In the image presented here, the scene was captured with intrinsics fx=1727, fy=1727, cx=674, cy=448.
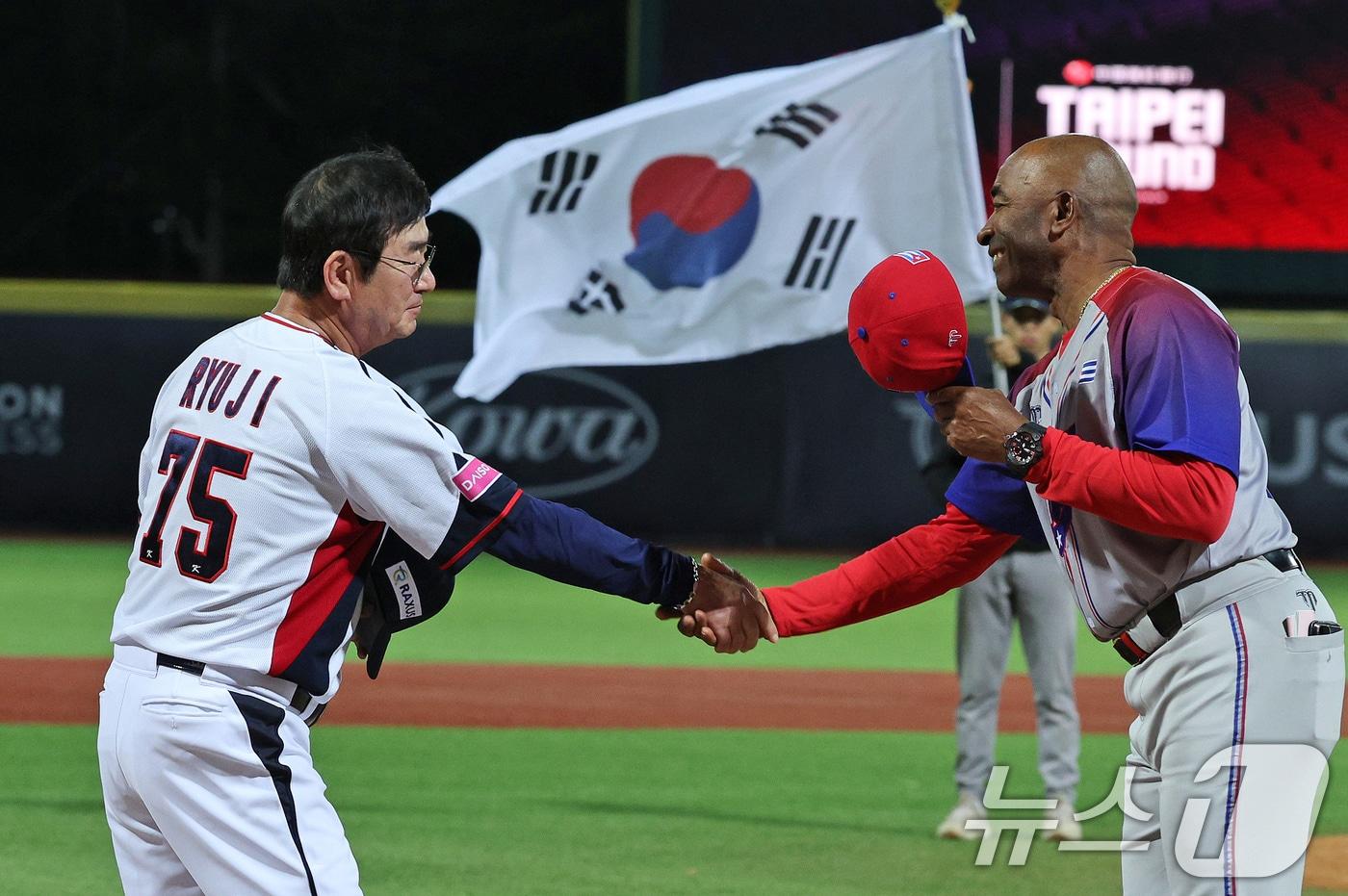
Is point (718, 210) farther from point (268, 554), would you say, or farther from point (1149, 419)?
point (268, 554)

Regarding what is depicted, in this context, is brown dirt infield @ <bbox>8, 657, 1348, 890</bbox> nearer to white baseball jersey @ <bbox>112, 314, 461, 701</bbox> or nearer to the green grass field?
the green grass field

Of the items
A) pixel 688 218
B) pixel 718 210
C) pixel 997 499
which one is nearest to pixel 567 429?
pixel 688 218

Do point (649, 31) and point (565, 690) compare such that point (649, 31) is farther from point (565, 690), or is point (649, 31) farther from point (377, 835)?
point (377, 835)

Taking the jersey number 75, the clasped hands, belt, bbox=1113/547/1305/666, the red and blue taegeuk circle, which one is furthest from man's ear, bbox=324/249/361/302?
the red and blue taegeuk circle

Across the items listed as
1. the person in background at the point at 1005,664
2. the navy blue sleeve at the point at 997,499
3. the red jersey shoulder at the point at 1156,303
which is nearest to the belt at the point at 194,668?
the navy blue sleeve at the point at 997,499

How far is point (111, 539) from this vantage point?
1770 cm

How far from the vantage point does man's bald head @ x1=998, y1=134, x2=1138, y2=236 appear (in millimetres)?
3918

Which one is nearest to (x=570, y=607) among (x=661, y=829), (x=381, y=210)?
(x=661, y=829)

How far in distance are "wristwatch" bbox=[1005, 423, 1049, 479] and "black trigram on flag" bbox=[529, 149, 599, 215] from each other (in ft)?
20.0

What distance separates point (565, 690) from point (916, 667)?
272cm

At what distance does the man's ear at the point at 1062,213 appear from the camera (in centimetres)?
392

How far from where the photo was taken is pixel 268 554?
11.2 feet

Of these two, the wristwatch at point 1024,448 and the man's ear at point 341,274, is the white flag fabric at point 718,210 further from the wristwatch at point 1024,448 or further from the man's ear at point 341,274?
the wristwatch at point 1024,448

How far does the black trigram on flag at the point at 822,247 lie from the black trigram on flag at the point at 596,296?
98cm
